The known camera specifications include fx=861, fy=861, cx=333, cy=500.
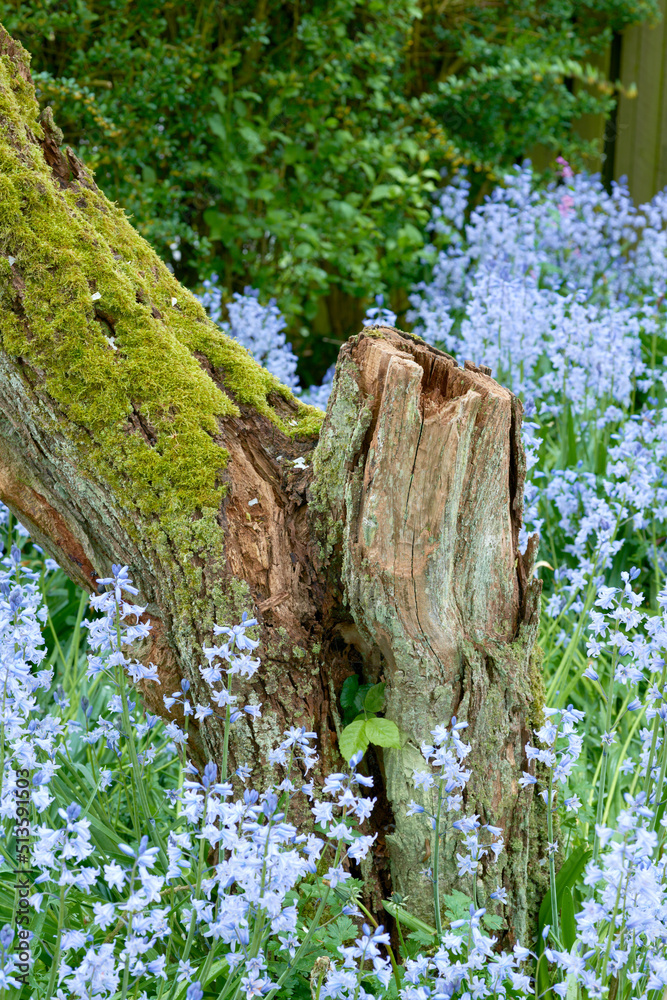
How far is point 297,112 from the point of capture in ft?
18.0

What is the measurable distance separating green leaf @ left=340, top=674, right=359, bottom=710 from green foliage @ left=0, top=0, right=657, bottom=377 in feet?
11.0

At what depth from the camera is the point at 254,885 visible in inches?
51.7

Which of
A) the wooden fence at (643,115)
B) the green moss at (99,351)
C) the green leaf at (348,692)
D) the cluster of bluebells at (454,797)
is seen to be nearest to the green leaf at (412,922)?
the cluster of bluebells at (454,797)

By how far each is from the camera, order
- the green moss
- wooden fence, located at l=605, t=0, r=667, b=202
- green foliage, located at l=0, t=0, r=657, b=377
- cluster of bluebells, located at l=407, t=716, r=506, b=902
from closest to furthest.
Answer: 1. cluster of bluebells, located at l=407, t=716, r=506, b=902
2. the green moss
3. green foliage, located at l=0, t=0, r=657, b=377
4. wooden fence, located at l=605, t=0, r=667, b=202

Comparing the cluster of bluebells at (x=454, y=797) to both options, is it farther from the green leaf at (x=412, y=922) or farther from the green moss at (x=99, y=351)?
the green moss at (x=99, y=351)

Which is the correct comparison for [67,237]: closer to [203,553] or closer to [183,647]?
[203,553]

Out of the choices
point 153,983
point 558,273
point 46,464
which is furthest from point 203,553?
point 558,273

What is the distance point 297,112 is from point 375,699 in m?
4.62

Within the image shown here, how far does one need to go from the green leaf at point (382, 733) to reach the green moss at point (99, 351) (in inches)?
23.7

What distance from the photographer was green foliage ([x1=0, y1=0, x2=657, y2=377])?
4.82 metres

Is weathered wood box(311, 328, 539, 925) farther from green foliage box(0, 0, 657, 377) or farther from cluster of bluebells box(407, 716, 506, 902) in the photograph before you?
green foliage box(0, 0, 657, 377)


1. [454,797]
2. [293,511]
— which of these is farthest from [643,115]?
[454,797]

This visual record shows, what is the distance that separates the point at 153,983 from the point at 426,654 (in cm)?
93

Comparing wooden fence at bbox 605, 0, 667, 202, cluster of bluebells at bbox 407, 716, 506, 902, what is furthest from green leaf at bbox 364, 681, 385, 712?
wooden fence at bbox 605, 0, 667, 202
